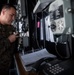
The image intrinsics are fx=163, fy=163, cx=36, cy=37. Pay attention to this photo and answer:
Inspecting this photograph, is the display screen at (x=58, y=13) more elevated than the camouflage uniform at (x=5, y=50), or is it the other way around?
the display screen at (x=58, y=13)

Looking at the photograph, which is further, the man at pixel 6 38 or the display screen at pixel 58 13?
the man at pixel 6 38

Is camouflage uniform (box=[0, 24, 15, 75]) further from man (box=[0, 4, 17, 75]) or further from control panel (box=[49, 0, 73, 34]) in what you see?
control panel (box=[49, 0, 73, 34])

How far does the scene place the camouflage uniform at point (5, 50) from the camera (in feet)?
5.63

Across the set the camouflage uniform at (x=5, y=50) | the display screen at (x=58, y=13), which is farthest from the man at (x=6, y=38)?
the display screen at (x=58, y=13)

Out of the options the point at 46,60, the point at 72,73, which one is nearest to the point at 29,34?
the point at 46,60

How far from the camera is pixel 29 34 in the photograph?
2199 millimetres

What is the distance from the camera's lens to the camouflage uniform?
1.72 m

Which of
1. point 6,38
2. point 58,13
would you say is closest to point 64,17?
point 58,13

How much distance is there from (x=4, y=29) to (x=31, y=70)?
3.09ft

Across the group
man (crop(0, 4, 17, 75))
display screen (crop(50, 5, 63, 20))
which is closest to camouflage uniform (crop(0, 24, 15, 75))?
man (crop(0, 4, 17, 75))

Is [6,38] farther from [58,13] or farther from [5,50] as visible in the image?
[58,13]

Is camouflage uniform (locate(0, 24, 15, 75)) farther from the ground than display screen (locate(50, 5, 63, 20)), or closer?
closer

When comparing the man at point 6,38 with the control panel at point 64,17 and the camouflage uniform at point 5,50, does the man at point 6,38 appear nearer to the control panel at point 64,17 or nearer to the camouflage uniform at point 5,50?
the camouflage uniform at point 5,50

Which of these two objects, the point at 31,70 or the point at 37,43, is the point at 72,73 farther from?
the point at 37,43
